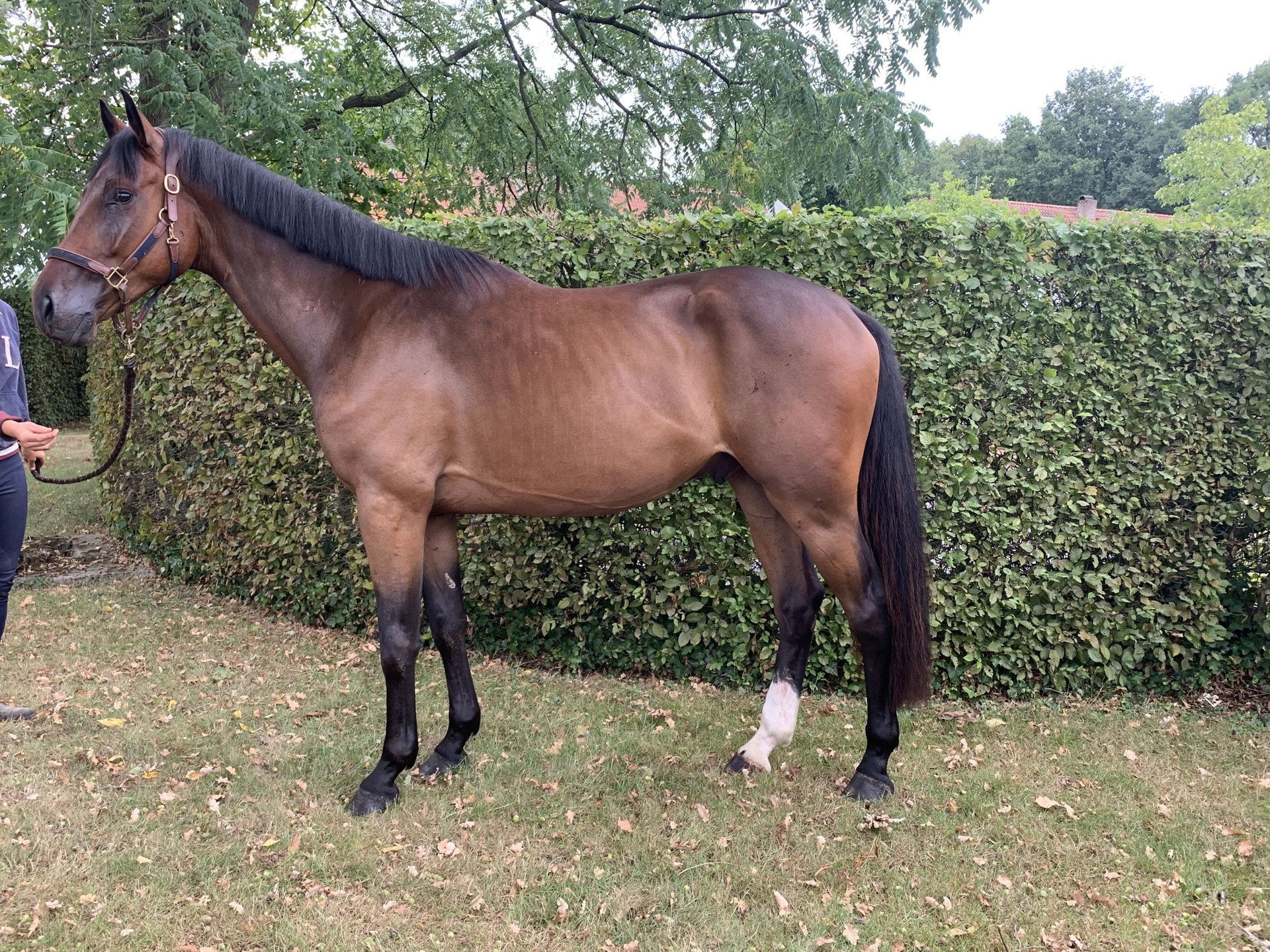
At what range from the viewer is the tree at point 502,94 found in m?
5.64

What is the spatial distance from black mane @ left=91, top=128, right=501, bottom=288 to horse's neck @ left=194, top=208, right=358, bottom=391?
0.06 m

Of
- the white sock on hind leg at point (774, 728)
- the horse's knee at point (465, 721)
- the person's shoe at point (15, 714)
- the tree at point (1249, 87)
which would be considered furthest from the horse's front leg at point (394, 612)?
the tree at point (1249, 87)

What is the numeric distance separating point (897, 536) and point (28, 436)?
3.84 meters

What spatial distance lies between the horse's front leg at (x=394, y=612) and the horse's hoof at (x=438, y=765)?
0.58ft

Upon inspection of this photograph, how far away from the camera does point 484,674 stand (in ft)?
16.1

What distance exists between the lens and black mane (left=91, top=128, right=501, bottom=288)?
310 cm

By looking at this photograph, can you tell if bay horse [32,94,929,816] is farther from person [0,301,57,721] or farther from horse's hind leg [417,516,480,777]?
person [0,301,57,721]

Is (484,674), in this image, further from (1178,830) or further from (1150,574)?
(1150,574)

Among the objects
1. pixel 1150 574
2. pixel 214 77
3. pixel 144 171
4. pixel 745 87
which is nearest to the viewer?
pixel 144 171

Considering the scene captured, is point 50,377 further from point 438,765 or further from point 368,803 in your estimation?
point 368,803

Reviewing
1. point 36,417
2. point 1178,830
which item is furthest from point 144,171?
point 36,417

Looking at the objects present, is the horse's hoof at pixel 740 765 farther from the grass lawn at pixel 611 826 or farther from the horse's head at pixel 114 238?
the horse's head at pixel 114 238

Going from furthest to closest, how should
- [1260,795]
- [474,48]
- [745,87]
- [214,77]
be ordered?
[474,48]
[745,87]
[214,77]
[1260,795]

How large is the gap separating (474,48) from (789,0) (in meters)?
3.25
